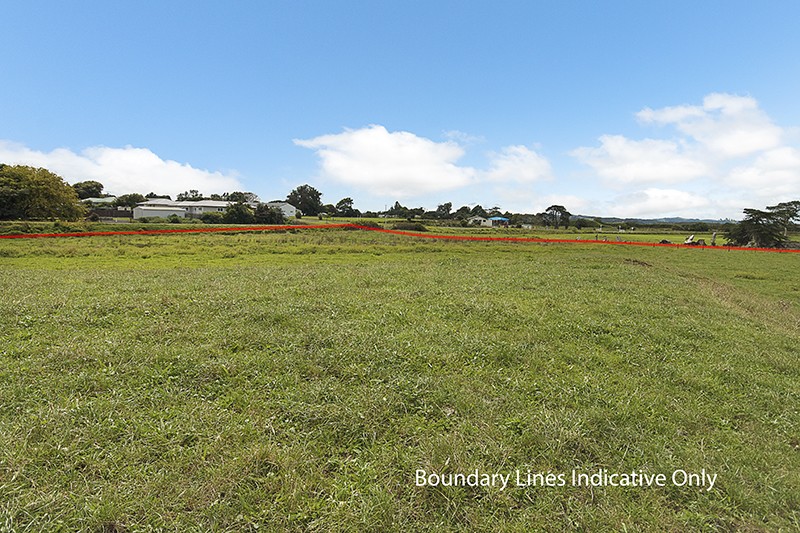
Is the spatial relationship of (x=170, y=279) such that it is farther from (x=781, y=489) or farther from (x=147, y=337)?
(x=781, y=489)

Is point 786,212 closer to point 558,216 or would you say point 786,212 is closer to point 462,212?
point 558,216

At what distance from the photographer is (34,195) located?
43969mm

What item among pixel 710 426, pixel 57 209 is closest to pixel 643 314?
pixel 710 426

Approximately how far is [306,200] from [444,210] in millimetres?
44440

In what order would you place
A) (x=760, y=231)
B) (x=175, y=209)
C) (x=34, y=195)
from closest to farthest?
(x=760, y=231)
(x=34, y=195)
(x=175, y=209)

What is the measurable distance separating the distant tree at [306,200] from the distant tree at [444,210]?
38.1 meters

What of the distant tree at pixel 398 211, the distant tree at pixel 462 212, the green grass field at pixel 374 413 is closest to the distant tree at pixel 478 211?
the distant tree at pixel 462 212

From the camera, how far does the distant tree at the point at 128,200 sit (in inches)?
3567

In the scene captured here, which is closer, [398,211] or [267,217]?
[267,217]

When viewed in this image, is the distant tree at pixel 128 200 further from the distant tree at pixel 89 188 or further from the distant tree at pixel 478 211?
the distant tree at pixel 478 211

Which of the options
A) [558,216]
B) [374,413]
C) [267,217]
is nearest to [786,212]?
[558,216]

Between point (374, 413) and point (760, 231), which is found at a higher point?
point (760, 231)

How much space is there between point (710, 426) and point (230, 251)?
1048 inches

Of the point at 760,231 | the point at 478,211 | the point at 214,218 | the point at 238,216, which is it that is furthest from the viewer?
the point at 478,211
